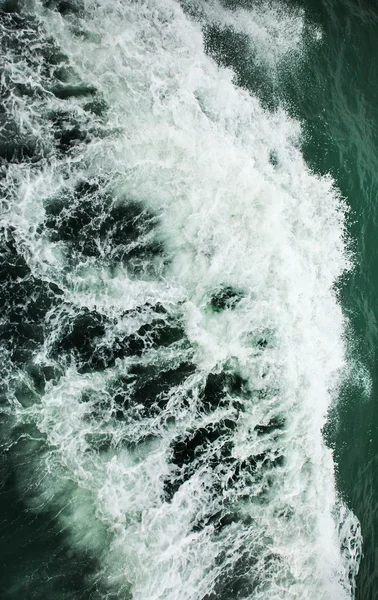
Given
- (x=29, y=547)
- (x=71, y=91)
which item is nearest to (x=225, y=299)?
(x=71, y=91)

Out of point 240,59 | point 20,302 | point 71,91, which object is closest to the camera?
point 20,302

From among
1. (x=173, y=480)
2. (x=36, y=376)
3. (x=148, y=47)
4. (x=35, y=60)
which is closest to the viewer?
(x=36, y=376)

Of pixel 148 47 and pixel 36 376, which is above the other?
pixel 148 47

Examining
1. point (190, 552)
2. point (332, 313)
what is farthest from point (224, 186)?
point (190, 552)

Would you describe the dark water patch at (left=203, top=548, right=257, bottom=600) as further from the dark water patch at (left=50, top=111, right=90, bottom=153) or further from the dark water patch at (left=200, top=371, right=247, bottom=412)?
the dark water patch at (left=50, top=111, right=90, bottom=153)

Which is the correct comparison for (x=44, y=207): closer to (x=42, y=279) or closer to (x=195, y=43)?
(x=42, y=279)

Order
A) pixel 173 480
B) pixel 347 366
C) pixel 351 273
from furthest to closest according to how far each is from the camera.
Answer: pixel 351 273 → pixel 347 366 → pixel 173 480

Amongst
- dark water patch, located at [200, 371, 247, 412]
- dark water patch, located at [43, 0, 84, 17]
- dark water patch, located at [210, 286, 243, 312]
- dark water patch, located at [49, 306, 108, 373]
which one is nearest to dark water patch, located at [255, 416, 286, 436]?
dark water patch, located at [200, 371, 247, 412]

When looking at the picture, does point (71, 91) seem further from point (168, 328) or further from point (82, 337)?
point (168, 328)

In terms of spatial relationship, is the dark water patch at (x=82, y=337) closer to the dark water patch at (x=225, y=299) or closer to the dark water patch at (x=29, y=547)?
the dark water patch at (x=29, y=547)
